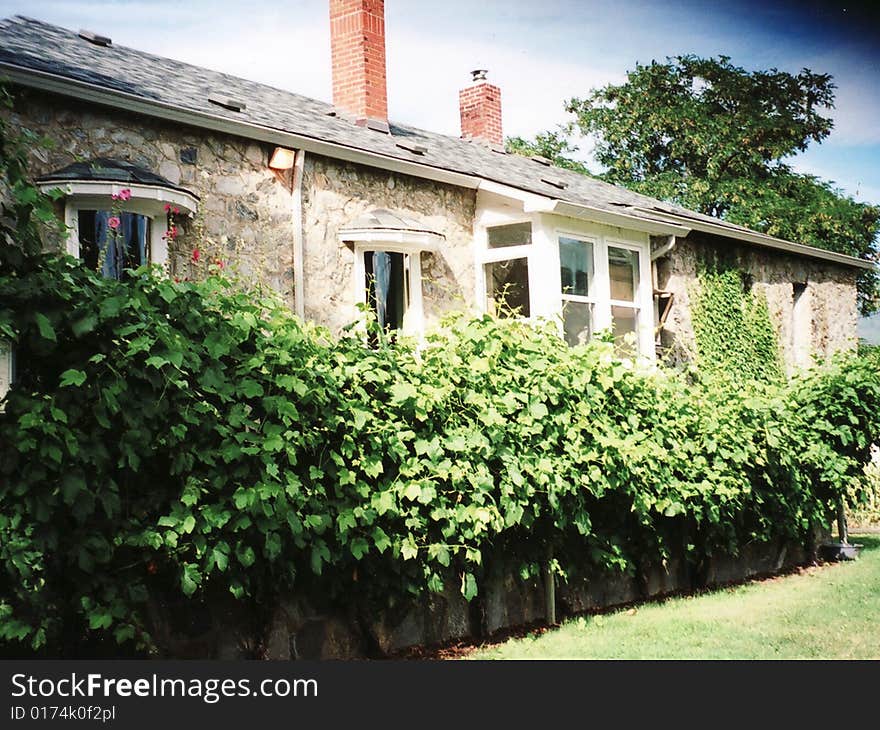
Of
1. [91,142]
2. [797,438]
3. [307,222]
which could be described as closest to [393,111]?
[307,222]

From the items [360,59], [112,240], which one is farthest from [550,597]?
[360,59]

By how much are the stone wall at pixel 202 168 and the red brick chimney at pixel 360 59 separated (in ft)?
9.48

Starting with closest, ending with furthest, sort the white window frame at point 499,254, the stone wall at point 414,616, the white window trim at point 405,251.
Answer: the stone wall at point 414,616 → the white window trim at point 405,251 → the white window frame at point 499,254

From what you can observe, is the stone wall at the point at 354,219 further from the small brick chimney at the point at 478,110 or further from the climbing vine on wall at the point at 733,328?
the small brick chimney at the point at 478,110

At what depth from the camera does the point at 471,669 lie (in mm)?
2814

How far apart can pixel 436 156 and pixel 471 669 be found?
23.6 feet

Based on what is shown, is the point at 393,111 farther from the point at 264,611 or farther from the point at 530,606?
the point at 264,611

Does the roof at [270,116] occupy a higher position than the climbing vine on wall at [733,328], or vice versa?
the roof at [270,116]

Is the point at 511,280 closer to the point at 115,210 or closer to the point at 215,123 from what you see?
the point at 215,123

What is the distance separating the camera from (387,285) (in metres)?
8.18

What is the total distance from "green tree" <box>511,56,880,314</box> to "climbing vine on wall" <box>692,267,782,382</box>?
83cm

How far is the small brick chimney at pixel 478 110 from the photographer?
1296 centimetres

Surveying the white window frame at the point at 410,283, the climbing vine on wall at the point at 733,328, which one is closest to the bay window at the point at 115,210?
the white window frame at the point at 410,283

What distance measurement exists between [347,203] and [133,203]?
6.94 ft
